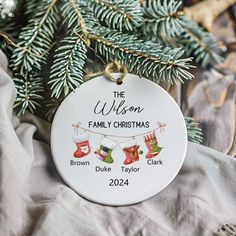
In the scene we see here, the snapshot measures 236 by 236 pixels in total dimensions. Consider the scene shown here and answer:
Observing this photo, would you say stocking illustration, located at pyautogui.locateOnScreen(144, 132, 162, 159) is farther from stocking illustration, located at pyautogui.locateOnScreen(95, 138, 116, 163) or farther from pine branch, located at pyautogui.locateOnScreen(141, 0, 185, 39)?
pine branch, located at pyautogui.locateOnScreen(141, 0, 185, 39)

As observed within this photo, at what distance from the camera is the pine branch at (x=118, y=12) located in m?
0.80

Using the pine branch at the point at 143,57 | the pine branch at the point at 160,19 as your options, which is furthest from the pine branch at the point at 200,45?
the pine branch at the point at 143,57

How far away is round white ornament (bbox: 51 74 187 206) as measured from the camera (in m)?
0.69

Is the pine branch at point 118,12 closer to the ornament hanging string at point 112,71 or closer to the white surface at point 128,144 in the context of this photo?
the ornament hanging string at point 112,71

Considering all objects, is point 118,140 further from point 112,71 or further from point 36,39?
point 36,39

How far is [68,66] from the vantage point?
29.0 inches

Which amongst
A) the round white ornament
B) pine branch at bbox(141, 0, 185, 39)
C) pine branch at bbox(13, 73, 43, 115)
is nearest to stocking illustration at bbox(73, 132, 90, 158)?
the round white ornament

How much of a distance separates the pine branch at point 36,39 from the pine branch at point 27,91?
0.01 m

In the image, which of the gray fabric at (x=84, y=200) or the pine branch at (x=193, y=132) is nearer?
the gray fabric at (x=84, y=200)

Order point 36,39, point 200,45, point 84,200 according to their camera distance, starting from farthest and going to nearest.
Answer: point 200,45 → point 36,39 → point 84,200

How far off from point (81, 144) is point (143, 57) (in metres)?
0.16

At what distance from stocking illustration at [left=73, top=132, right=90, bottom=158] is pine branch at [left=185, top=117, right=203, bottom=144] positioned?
168 millimetres

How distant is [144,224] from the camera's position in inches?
25.0

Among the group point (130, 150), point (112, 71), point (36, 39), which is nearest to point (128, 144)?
point (130, 150)
